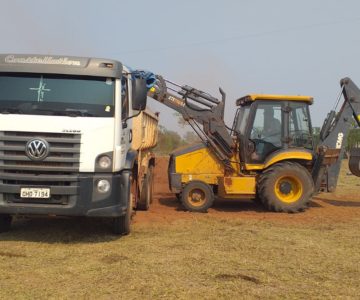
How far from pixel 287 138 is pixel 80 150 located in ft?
18.8

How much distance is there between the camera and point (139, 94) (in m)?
7.46

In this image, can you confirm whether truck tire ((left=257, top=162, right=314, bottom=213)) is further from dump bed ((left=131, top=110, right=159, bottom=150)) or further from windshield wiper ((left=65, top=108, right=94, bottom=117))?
windshield wiper ((left=65, top=108, right=94, bottom=117))

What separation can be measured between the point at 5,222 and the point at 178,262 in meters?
3.42

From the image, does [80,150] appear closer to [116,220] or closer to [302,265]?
[116,220]

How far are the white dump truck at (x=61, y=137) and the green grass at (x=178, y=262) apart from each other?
2.25 ft

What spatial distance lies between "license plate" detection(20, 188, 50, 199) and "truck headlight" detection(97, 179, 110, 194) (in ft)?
2.28

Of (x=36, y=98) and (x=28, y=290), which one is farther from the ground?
(x=36, y=98)

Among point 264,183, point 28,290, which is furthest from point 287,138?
point 28,290

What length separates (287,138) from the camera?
36.6 ft

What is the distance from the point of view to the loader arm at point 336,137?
11203mm

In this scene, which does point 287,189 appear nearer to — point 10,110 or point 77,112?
point 77,112

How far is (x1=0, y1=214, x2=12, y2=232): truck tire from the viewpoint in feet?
26.2

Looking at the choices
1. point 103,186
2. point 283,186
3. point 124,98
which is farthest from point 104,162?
point 283,186

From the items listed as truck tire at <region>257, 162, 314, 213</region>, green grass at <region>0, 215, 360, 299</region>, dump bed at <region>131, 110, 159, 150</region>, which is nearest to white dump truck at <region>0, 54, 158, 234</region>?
green grass at <region>0, 215, 360, 299</region>
